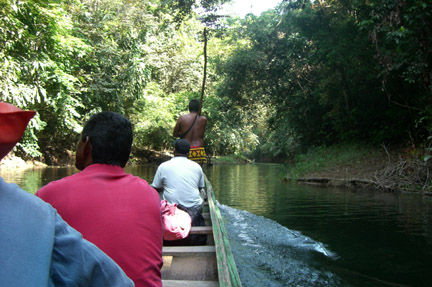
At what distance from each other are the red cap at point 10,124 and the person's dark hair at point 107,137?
1.06 m

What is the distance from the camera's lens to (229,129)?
24656 millimetres

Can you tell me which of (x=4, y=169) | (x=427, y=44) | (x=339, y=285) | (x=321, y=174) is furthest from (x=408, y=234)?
(x=4, y=169)

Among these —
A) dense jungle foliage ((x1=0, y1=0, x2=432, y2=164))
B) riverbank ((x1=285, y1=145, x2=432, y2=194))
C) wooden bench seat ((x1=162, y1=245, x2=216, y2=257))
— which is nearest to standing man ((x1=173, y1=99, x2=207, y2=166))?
wooden bench seat ((x1=162, y1=245, x2=216, y2=257))

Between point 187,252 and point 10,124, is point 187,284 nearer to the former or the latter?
point 187,252

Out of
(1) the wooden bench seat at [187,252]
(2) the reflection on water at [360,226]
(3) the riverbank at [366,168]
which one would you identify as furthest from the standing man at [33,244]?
(3) the riverbank at [366,168]

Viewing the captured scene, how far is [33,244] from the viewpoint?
67 cm

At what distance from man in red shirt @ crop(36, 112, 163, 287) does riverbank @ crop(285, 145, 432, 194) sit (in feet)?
29.1

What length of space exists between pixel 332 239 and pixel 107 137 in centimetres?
440

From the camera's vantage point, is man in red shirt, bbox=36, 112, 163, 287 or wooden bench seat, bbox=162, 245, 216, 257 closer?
man in red shirt, bbox=36, 112, 163, 287

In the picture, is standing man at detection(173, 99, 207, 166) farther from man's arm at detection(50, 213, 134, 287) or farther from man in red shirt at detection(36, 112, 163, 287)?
man's arm at detection(50, 213, 134, 287)

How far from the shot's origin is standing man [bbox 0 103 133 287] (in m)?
0.65

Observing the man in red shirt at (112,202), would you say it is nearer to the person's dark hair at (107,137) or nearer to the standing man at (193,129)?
the person's dark hair at (107,137)

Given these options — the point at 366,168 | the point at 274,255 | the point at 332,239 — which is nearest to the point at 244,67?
the point at 366,168

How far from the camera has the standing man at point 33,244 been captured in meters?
0.65
